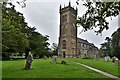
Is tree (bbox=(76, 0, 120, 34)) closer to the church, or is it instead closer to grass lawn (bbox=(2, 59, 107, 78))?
grass lawn (bbox=(2, 59, 107, 78))

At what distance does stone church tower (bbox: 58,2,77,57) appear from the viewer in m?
97.8

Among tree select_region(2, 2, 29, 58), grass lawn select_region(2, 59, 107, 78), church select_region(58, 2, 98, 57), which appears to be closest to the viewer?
grass lawn select_region(2, 59, 107, 78)

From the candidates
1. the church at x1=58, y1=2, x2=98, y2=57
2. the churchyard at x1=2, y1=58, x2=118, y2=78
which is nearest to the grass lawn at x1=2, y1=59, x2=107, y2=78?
the churchyard at x1=2, y1=58, x2=118, y2=78

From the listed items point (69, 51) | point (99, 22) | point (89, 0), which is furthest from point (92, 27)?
point (69, 51)

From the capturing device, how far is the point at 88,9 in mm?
14398

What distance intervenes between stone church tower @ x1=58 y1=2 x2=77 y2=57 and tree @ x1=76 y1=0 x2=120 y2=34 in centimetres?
8173

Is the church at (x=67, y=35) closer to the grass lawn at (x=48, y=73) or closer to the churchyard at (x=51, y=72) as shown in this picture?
the churchyard at (x=51, y=72)

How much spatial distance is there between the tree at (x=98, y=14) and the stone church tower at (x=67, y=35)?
268ft

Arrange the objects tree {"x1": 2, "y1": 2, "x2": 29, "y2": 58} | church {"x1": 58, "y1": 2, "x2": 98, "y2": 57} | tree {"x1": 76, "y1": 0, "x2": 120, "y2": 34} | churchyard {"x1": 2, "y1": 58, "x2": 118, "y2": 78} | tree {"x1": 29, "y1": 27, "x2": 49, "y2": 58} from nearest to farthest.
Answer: tree {"x1": 76, "y1": 0, "x2": 120, "y2": 34} → churchyard {"x1": 2, "y1": 58, "x2": 118, "y2": 78} → tree {"x1": 2, "y1": 2, "x2": 29, "y2": 58} → tree {"x1": 29, "y1": 27, "x2": 49, "y2": 58} → church {"x1": 58, "y1": 2, "x2": 98, "y2": 57}

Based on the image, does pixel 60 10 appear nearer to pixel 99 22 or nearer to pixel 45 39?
pixel 45 39

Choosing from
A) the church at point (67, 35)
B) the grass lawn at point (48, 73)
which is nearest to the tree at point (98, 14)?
the grass lawn at point (48, 73)

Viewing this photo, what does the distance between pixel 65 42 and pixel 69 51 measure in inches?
193

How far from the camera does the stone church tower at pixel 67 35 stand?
3848 inches

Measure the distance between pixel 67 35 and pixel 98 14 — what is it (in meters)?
84.6
